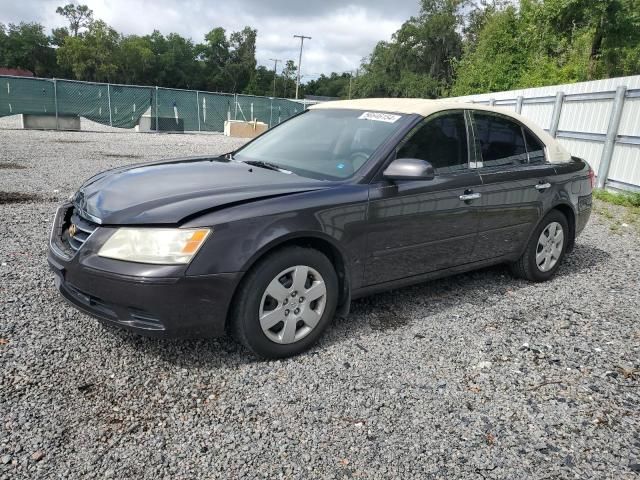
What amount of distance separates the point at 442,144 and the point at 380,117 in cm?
52

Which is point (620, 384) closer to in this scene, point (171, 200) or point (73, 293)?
point (171, 200)

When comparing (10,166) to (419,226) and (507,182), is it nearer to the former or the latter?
(419,226)

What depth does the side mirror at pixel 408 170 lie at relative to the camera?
329 centimetres

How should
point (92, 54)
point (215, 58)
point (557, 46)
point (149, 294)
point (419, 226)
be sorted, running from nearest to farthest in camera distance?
1. point (149, 294)
2. point (419, 226)
3. point (557, 46)
4. point (92, 54)
5. point (215, 58)

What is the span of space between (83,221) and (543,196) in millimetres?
3757

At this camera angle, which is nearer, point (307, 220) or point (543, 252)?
point (307, 220)

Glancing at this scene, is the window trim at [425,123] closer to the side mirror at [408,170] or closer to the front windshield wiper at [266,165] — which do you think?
the side mirror at [408,170]

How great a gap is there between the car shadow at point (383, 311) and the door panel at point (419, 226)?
39 centimetres

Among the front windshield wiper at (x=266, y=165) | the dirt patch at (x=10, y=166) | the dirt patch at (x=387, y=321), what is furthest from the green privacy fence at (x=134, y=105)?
the dirt patch at (x=387, y=321)

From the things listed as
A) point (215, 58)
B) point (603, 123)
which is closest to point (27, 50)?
point (215, 58)

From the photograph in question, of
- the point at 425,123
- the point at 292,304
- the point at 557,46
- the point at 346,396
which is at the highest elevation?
the point at 557,46

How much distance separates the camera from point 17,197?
7.27 meters

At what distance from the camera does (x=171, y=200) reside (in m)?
2.88

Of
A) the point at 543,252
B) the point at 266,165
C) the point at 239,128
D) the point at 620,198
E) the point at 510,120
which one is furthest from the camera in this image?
the point at 239,128
